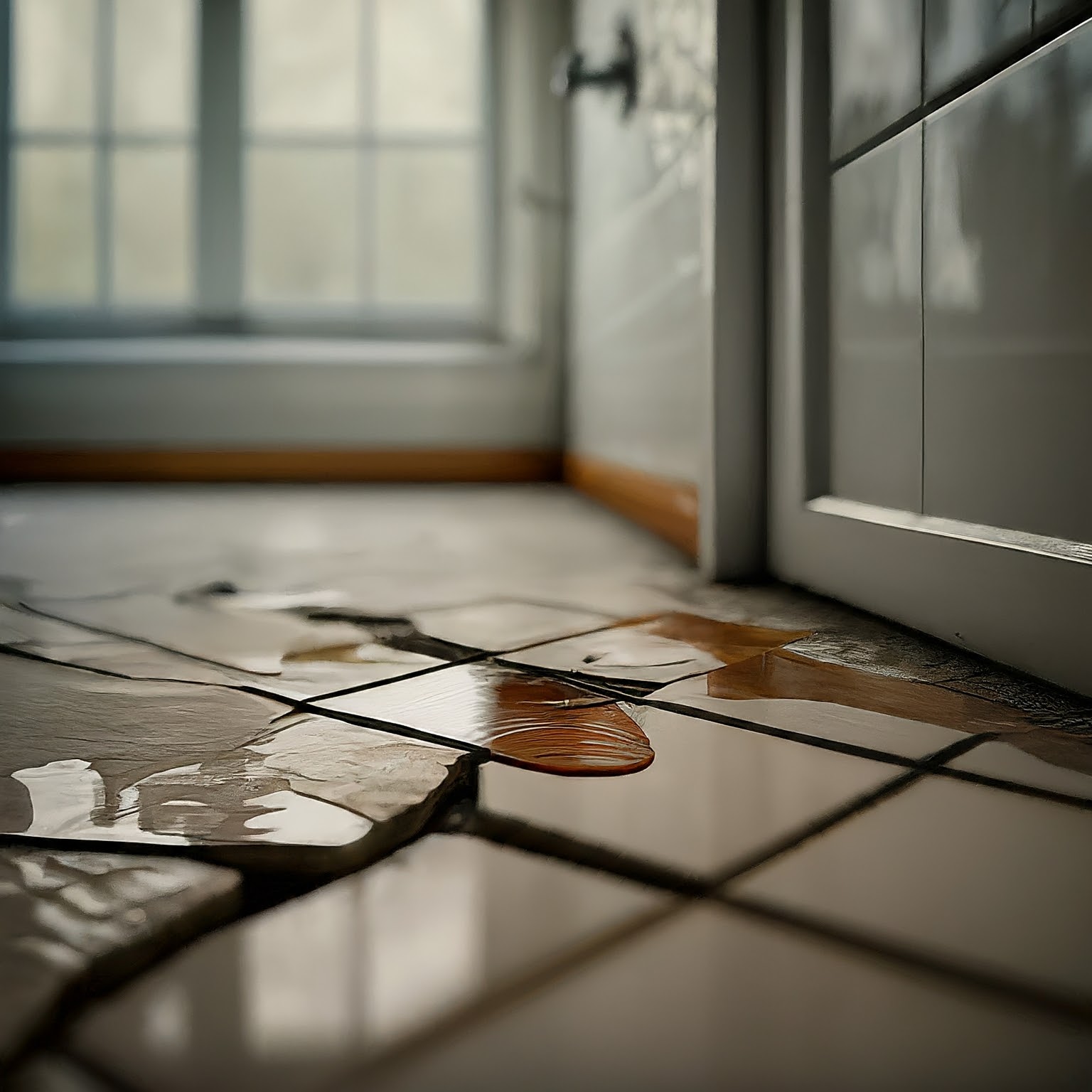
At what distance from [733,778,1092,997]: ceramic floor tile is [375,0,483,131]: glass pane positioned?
2.60 m

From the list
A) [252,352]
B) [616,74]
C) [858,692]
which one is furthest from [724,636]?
[252,352]

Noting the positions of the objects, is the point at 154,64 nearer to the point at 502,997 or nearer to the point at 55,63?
the point at 55,63

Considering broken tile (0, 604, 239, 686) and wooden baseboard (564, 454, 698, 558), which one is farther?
wooden baseboard (564, 454, 698, 558)

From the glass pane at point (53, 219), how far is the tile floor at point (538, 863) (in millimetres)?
2131

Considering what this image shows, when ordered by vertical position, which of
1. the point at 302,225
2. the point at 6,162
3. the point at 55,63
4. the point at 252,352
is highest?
the point at 55,63

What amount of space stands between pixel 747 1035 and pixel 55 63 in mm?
3056

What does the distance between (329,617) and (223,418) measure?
67.8 inches

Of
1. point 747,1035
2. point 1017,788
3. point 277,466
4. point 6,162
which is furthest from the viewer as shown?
point 6,162

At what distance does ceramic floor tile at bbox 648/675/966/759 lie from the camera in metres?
0.60

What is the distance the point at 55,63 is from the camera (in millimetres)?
2664

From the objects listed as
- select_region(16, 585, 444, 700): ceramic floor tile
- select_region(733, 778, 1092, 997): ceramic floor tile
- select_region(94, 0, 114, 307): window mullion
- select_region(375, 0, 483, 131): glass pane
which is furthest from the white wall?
select_region(94, 0, 114, 307): window mullion

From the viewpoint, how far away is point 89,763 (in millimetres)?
557

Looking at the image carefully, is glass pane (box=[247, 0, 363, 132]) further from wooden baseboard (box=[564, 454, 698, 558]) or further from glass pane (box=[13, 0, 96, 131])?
wooden baseboard (box=[564, 454, 698, 558])

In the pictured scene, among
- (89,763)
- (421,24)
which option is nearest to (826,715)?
(89,763)
